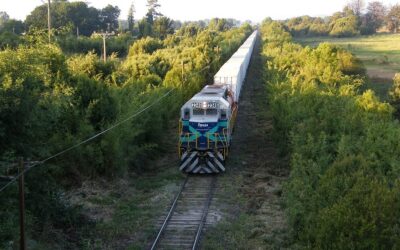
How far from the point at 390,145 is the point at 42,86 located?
11.8m

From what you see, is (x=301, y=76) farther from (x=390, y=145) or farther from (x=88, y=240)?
(x=88, y=240)

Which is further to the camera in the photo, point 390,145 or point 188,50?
point 188,50

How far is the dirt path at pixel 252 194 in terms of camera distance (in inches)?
570

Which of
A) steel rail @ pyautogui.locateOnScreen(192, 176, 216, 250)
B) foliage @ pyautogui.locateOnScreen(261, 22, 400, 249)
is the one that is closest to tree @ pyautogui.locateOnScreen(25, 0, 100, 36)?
foliage @ pyautogui.locateOnScreen(261, 22, 400, 249)

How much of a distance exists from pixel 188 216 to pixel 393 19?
18904 centimetres

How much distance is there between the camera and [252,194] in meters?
18.8

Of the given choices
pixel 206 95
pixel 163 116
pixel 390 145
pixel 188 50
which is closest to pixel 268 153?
pixel 206 95

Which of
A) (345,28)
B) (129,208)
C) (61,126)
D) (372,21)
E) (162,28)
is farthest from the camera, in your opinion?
(372,21)

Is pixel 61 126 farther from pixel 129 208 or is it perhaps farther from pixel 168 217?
pixel 168 217

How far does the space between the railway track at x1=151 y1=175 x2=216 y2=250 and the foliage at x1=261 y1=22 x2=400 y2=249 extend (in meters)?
3.02

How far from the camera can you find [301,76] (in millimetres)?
33719

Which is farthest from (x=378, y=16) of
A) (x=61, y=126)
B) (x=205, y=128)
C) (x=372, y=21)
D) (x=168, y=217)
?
(x=168, y=217)

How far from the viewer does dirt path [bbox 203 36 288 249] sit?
14484 mm

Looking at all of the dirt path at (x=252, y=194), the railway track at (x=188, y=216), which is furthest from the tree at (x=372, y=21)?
the railway track at (x=188, y=216)
